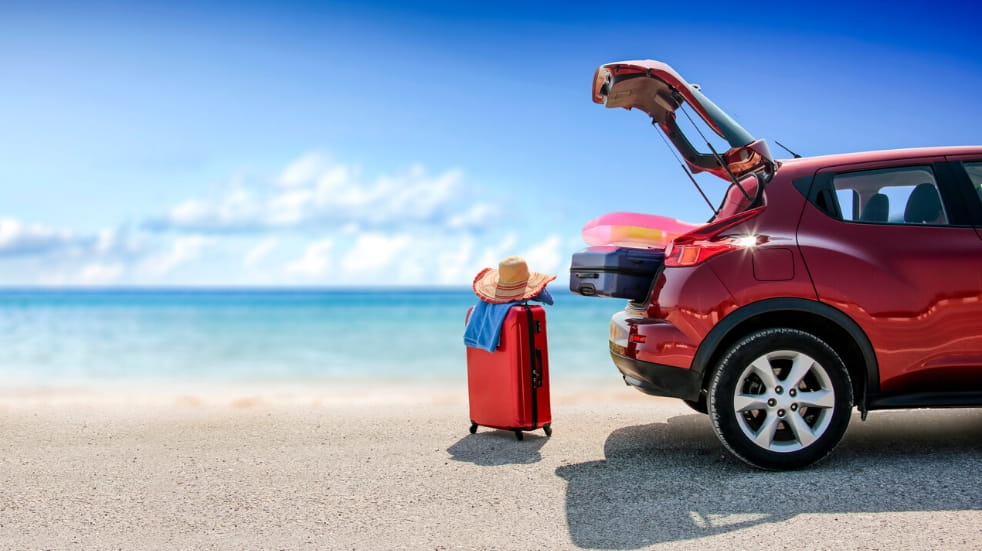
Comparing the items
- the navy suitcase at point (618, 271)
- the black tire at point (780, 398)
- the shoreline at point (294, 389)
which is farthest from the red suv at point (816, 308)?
the shoreline at point (294, 389)

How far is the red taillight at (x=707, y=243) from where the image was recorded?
14.3ft

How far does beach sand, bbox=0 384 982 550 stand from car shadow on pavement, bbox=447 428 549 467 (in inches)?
0.8

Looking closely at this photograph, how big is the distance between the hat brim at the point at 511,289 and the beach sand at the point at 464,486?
3.19 ft

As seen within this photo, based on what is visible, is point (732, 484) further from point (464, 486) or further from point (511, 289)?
point (511, 289)

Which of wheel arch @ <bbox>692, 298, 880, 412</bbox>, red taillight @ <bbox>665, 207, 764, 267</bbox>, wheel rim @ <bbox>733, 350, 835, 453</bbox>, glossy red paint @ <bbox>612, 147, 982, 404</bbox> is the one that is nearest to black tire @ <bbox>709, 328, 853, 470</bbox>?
wheel rim @ <bbox>733, 350, 835, 453</bbox>

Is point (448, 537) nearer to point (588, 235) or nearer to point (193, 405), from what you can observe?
point (588, 235)

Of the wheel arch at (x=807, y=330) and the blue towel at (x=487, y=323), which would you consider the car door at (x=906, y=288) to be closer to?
the wheel arch at (x=807, y=330)

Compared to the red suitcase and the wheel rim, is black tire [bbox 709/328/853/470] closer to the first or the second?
the wheel rim

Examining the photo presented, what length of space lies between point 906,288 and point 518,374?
233cm

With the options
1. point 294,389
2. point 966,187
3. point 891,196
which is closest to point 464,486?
point 891,196

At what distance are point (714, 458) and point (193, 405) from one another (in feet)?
16.7

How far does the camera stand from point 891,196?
4590 millimetres

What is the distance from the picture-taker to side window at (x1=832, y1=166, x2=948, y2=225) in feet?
14.7

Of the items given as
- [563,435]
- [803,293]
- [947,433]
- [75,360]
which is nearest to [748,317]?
[803,293]
